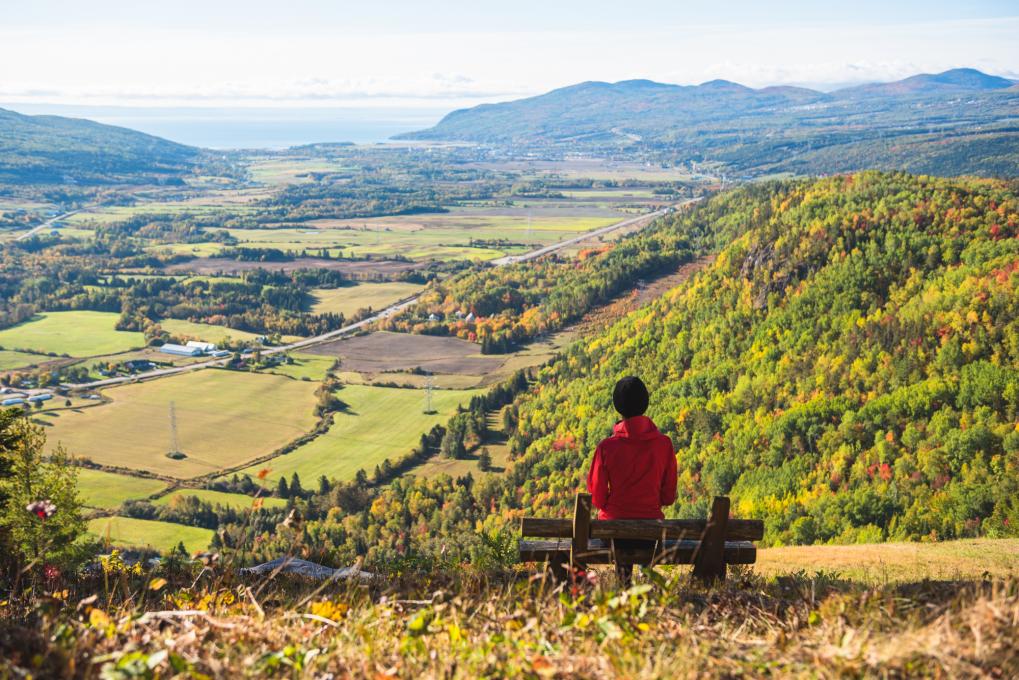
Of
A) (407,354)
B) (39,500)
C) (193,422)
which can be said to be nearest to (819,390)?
(39,500)

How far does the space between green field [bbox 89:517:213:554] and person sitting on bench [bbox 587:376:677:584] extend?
175ft

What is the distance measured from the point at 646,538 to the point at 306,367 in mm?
107685

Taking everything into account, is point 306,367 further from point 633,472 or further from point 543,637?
point 543,637

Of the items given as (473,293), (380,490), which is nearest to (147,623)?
(380,490)

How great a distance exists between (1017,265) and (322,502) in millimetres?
58271

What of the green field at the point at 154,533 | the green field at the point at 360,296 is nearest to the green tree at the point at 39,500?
the green field at the point at 154,533

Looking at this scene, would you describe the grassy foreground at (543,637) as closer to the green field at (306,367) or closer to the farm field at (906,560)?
the farm field at (906,560)

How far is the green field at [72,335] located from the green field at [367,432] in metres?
49.0

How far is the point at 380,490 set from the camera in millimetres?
71688

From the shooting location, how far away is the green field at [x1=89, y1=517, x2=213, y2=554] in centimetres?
5697

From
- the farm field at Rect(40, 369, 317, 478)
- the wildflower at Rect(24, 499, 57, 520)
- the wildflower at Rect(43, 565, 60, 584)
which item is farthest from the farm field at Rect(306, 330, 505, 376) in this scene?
the wildflower at Rect(24, 499, 57, 520)

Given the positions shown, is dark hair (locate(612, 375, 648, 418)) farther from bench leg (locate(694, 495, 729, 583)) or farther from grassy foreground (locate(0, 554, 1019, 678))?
grassy foreground (locate(0, 554, 1019, 678))

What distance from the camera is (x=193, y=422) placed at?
88875mm

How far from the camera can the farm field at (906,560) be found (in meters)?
14.9
